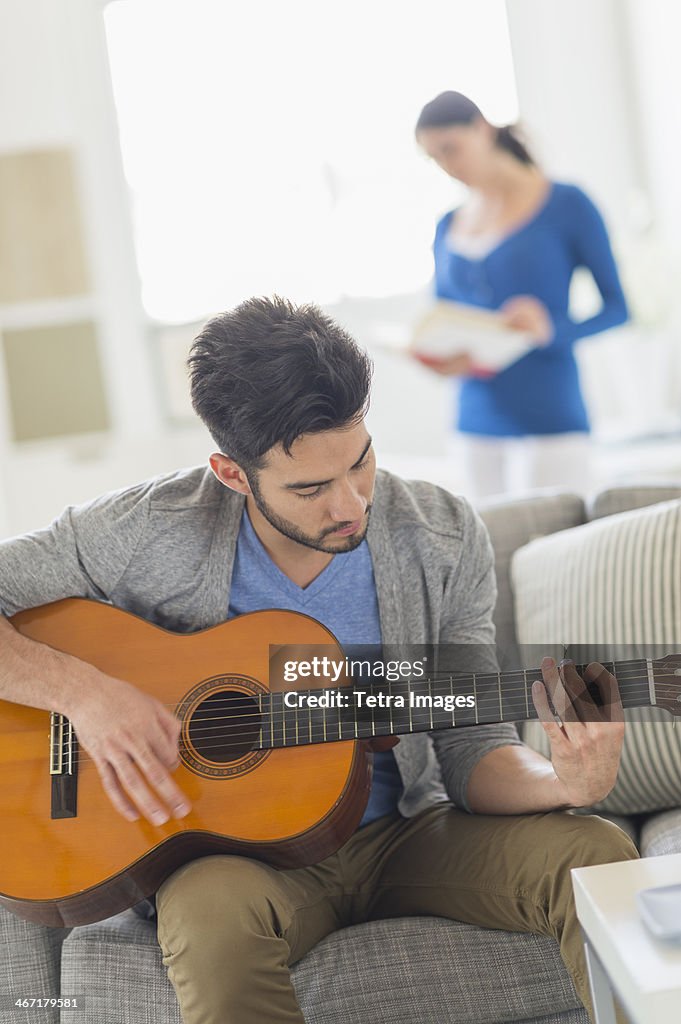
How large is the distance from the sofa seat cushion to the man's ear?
0.61 m

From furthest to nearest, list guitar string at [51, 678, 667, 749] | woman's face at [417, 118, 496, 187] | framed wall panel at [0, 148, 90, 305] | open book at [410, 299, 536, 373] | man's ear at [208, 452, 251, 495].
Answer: framed wall panel at [0, 148, 90, 305] → woman's face at [417, 118, 496, 187] → open book at [410, 299, 536, 373] → man's ear at [208, 452, 251, 495] → guitar string at [51, 678, 667, 749]

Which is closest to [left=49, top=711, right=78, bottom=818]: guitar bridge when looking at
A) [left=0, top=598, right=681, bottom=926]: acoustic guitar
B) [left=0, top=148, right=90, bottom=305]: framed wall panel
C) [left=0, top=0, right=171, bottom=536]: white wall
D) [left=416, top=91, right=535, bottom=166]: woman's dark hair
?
[left=0, top=598, right=681, bottom=926]: acoustic guitar

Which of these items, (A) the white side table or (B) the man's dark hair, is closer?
(A) the white side table

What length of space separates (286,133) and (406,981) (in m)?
3.54

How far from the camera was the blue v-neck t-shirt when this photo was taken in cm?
148

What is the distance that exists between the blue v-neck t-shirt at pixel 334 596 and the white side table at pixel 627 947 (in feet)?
1.60

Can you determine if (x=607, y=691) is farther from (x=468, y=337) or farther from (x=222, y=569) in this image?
(x=468, y=337)

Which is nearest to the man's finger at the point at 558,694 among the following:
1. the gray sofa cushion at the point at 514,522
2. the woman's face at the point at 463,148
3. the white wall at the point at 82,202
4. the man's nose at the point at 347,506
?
the man's nose at the point at 347,506

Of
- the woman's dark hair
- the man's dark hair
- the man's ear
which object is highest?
the woman's dark hair

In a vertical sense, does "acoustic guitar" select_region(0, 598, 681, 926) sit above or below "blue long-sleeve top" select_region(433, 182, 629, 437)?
below

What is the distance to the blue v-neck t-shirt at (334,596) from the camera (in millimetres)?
1482

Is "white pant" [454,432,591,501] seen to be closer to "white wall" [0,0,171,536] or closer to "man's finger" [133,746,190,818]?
"man's finger" [133,746,190,818]

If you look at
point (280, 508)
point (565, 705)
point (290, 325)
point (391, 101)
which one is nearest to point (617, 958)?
point (565, 705)

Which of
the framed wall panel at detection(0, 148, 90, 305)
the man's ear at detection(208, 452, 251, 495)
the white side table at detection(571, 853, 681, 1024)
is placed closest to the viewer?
the white side table at detection(571, 853, 681, 1024)
